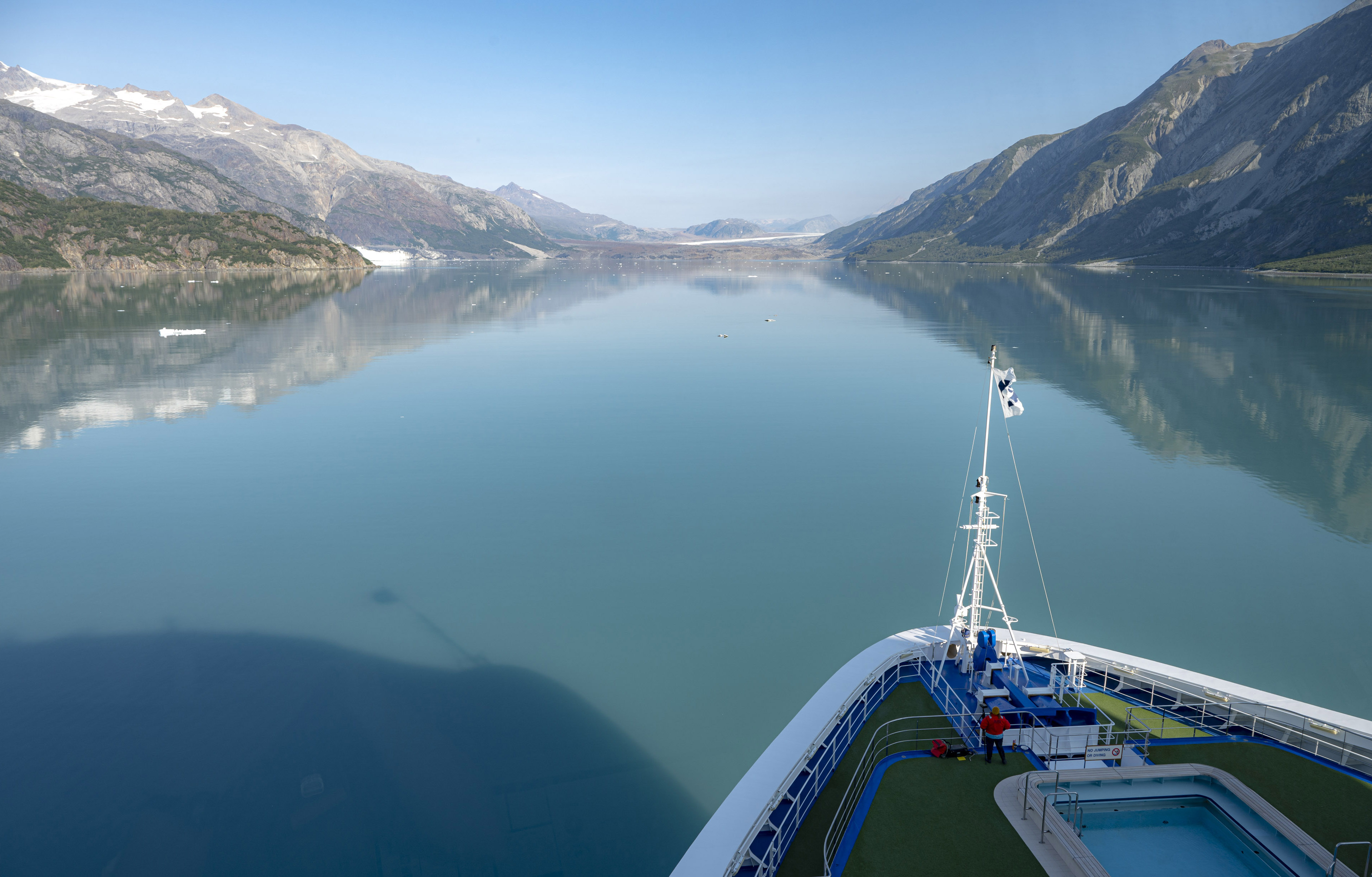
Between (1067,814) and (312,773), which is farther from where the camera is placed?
(312,773)

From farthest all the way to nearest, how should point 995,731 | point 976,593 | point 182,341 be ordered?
point 182,341
point 976,593
point 995,731

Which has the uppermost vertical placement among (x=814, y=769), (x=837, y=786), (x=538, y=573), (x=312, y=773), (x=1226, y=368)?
(x=1226, y=368)

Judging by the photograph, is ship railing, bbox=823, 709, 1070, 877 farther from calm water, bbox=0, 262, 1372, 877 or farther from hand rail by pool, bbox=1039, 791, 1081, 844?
calm water, bbox=0, 262, 1372, 877

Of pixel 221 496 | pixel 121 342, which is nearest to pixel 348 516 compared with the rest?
pixel 221 496

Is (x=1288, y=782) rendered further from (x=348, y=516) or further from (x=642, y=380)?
(x=642, y=380)

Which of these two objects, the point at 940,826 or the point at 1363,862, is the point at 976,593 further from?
the point at 1363,862

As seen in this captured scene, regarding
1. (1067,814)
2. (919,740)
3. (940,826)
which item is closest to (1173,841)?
(1067,814)

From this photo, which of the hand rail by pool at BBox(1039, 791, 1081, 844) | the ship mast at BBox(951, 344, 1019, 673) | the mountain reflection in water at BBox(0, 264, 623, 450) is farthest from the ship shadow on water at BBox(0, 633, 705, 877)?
the mountain reflection in water at BBox(0, 264, 623, 450)
